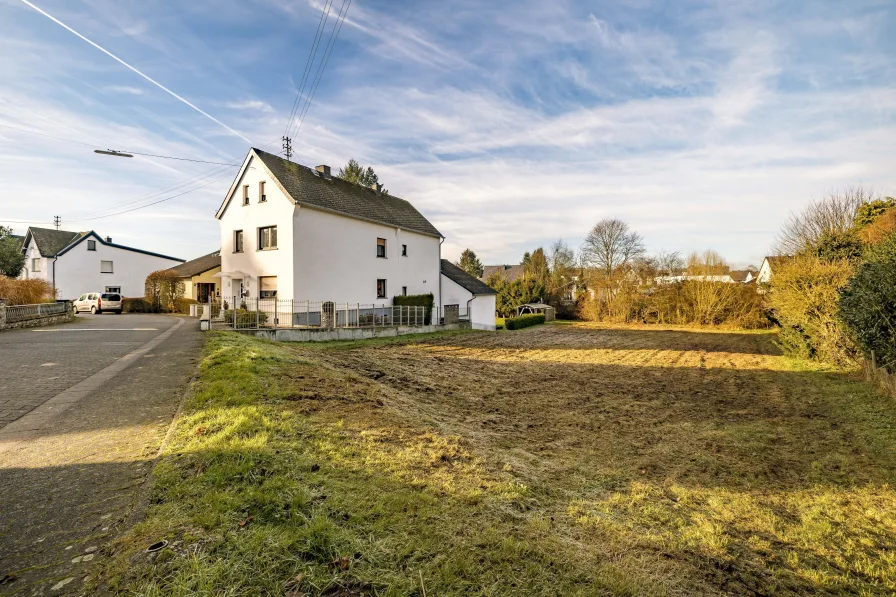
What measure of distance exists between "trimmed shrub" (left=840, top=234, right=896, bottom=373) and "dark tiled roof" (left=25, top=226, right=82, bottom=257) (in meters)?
47.4

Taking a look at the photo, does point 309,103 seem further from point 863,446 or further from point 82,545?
point 863,446

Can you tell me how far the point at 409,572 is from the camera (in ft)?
8.16

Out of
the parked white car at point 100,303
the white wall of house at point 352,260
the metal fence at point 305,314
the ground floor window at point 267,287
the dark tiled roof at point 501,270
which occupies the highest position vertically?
the dark tiled roof at point 501,270

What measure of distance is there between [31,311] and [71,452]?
17.5 meters

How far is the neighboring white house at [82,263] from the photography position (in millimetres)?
32156

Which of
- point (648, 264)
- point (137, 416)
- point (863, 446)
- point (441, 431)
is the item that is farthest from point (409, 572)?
point (648, 264)

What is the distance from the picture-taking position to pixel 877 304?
329 inches

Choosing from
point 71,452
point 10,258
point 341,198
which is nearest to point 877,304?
point 71,452

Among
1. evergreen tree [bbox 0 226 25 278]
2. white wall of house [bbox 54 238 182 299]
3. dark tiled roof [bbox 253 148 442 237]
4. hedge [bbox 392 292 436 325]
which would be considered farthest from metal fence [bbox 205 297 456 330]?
evergreen tree [bbox 0 226 25 278]

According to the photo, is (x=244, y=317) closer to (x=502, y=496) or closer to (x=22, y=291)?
(x=22, y=291)

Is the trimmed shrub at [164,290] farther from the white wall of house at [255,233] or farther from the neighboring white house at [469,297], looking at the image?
the neighboring white house at [469,297]

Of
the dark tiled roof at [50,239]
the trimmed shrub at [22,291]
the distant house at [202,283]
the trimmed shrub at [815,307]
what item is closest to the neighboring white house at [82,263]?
the dark tiled roof at [50,239]

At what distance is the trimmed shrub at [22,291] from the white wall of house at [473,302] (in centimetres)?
2217

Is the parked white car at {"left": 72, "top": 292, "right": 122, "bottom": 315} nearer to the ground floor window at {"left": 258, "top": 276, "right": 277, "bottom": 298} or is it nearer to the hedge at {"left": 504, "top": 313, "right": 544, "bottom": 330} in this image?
the ground floor window at {"left": 258, "top": 276, "right": 277, "bottom": 298}
